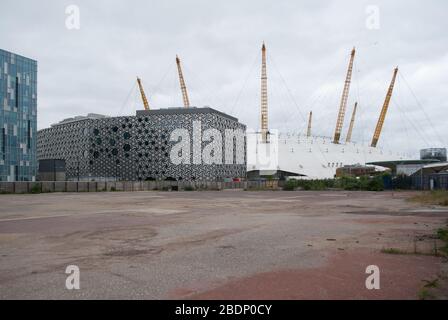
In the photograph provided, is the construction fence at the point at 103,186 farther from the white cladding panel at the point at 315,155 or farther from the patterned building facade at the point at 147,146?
the white cladding panel at the point at 315,155

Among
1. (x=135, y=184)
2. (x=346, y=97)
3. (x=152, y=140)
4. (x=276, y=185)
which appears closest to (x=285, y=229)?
(x=135, y=184)

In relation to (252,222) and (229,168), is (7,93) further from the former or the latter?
(252,222)

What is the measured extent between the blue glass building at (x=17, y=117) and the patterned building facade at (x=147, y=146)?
2160cm

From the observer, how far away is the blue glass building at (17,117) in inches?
3474

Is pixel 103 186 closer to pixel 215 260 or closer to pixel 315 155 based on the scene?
pixel 215 260

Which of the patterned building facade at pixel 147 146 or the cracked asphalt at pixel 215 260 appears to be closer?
the cracked asphalt at pixel 215 260

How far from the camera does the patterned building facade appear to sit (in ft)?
364

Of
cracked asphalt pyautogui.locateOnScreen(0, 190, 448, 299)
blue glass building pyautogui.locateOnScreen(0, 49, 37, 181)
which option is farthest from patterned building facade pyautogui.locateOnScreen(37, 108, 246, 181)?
cracked asphalt pyautogui.locateOnScreen(0, 190, 448, 299)

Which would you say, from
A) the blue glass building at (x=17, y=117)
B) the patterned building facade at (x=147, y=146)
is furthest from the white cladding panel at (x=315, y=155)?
the blue glass building at (x=17, y=117)

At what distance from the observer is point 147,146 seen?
112 metres

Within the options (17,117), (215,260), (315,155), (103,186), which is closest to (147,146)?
(17,117)

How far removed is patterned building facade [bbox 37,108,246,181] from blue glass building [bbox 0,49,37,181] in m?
21.6

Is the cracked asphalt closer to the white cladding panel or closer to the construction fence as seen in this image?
the construction fence

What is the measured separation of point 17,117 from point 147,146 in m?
34.9
